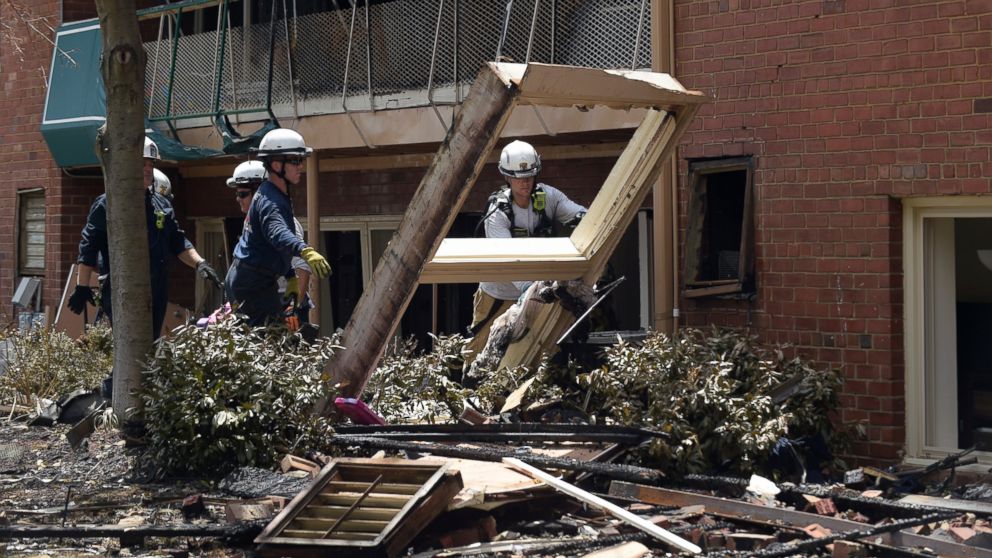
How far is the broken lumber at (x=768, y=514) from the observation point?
5.46 m

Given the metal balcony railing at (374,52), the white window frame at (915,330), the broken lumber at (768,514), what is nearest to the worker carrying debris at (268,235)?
the metal balcony railing at (374,52)

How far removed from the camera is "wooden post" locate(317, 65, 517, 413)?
271 inches

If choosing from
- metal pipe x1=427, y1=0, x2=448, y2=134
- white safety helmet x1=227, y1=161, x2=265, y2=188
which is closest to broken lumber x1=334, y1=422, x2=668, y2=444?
white safety helmet x1=227, y1=161, x2=265, y2=188

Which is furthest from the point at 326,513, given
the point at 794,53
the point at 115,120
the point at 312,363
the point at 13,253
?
the point at 13,253

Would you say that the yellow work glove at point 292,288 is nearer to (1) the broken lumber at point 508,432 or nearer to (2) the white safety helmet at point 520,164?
(2) the white safety helmet at point 520,164

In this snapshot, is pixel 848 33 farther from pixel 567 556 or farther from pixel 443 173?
pixel 567 556

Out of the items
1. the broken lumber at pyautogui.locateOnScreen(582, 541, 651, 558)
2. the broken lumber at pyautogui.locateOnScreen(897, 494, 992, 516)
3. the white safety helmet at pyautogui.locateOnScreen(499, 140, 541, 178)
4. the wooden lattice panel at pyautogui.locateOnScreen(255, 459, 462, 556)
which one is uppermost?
the white safety helmet at pyautogui.locateOnScreen(499, 140, 541, 178)

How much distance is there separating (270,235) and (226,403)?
1.45m

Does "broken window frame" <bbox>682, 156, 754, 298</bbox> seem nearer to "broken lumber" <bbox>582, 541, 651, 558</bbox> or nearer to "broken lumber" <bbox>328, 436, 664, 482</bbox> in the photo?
"broken lumber" <bbox>328, 436, 664, 482</bbox>

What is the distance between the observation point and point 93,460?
7.78m

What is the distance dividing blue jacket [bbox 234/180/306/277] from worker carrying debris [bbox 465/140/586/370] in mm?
1395

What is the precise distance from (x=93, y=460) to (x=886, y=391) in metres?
4.59

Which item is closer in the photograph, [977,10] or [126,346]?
[977,10]

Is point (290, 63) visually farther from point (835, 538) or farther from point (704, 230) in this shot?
point (835, 538)
